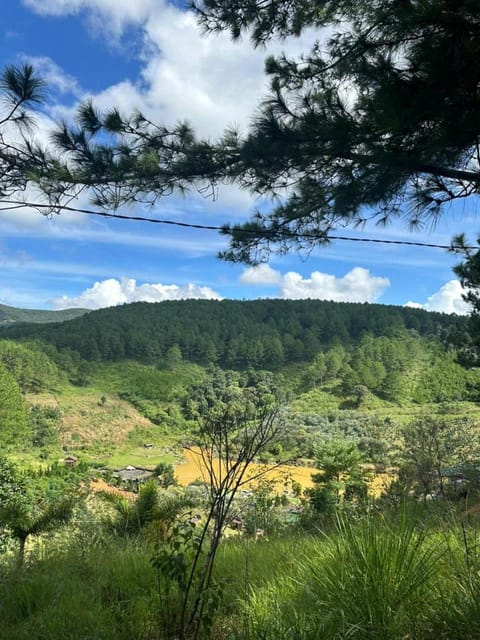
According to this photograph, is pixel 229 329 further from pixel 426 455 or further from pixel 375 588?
pixel 375 588

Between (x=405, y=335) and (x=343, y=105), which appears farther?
(x=405, y=335)

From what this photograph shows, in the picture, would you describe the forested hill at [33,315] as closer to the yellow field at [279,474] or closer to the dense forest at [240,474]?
the dense forest at [240,474]

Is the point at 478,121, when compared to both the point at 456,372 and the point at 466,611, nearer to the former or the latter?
the point at 466,611

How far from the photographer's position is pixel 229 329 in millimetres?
76875

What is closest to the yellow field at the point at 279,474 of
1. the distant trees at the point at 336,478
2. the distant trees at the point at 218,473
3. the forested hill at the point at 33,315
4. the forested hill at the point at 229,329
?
the distant trees at the point at 218,473

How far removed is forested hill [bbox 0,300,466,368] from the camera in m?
70.2

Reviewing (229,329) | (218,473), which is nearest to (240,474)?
(218,473)

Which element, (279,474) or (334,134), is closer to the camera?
(334,134)

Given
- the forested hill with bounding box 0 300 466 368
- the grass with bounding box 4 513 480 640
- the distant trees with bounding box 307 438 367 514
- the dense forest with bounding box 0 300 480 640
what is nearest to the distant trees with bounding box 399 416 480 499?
the dense forest with bounding box 0 300 480 640

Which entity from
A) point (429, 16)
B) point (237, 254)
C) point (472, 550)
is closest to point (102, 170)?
point (237, 254)

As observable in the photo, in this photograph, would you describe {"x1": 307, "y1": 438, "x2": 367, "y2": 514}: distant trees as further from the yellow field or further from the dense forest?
the yellow field

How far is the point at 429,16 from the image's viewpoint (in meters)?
1.80

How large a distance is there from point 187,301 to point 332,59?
8909cm

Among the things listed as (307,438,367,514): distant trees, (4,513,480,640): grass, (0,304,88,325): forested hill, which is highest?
(0,304,88,325): forested hill
